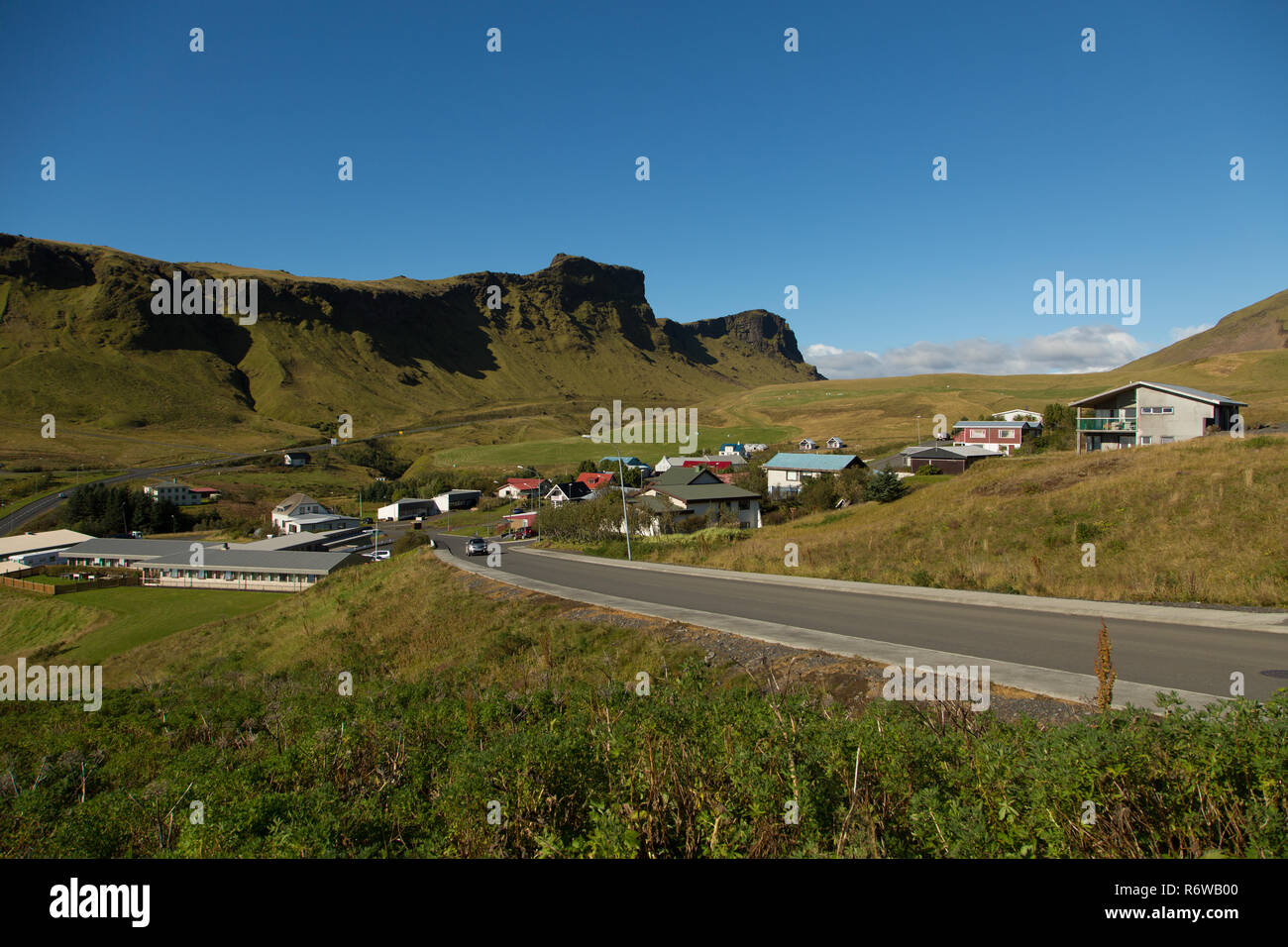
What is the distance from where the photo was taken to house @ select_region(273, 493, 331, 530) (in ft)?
282

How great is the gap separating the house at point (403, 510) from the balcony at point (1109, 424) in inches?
3294

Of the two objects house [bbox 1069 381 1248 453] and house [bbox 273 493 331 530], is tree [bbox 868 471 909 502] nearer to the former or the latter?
house [bbox 1069 381 1248 453]

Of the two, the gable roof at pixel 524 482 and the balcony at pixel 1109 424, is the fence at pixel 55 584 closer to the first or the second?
the gable roof at pixel 524 482

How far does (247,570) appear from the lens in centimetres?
5700

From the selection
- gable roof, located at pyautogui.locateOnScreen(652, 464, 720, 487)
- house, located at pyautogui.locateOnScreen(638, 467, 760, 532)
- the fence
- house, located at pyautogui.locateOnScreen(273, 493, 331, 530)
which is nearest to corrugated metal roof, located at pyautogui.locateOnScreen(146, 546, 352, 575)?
the fence

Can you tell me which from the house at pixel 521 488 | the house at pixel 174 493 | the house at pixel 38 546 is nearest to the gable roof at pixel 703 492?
the house at pixel 521 488

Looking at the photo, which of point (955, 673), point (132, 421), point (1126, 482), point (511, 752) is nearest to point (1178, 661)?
point (955, 673)

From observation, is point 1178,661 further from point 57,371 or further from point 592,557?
point 57,371

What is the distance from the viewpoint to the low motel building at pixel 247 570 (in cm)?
5600

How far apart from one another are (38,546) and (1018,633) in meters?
89.6

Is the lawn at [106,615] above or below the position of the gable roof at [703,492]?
below

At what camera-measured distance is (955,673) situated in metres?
9.21

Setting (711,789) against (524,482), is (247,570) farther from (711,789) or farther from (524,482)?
(711,789)
